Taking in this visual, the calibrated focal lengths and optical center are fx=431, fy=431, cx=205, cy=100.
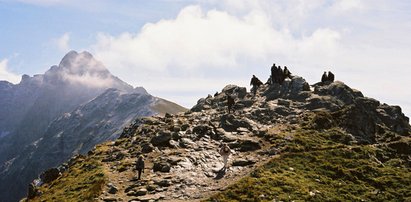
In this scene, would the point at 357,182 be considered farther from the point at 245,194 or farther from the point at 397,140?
the point at 397,140

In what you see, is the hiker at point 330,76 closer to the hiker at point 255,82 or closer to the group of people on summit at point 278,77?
the group of people on summit at point 278,77

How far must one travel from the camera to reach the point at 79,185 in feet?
154

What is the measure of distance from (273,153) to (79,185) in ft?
72.9

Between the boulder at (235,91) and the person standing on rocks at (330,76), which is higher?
the person standing on rocks at (330,76)

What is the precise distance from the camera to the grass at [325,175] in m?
39.1

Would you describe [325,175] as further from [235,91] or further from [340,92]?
[235,91]

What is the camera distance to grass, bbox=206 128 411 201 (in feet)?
128

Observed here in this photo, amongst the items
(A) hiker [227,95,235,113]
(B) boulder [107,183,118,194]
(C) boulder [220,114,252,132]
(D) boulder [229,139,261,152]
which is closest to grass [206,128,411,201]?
(D) boulder [229,139,261,152]

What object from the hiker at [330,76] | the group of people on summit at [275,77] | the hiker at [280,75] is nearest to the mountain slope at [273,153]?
the hiker at [280,75]

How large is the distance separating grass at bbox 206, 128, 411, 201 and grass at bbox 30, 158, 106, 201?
12396 mm

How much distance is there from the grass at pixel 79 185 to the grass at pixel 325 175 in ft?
40.7

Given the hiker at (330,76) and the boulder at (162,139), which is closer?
the boulder at (162,139)

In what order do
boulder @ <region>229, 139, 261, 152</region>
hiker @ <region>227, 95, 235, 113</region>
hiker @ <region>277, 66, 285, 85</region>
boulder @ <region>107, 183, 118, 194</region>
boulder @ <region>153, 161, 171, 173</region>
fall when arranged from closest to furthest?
boulder @ <region>107, 183, 118, 194</region> → boulder @ <region>153, 161, 171, 173</region> → boulder @ <region>229, 139, 261, 152</region> → hiker @ <region>227, 95, 235, 113</region> → hiker @ <region>277, 66, 285, 85</region>

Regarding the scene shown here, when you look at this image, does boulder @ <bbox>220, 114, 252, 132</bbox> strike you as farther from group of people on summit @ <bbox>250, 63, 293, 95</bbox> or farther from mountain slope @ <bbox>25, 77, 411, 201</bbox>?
group of people on summit @ <bbox>250, 63, 293, 95</bbox>
